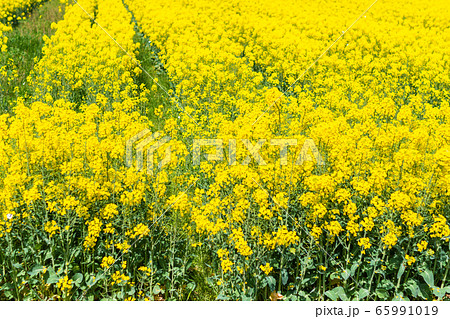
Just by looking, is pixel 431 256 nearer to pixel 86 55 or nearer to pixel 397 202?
pixel 397 202

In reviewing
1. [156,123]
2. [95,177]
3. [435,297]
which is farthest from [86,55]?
[435,297]

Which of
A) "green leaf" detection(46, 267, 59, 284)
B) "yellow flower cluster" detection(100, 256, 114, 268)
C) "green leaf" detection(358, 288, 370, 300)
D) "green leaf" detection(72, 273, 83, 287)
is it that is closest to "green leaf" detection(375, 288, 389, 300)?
"green leaf" detection(358, 288, 370, 300)

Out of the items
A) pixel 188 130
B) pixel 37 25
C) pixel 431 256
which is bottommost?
pixel 431 256

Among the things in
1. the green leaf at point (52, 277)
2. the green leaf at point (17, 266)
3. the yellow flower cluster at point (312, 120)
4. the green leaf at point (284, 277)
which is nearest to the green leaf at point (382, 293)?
the yellow flower cluster at point (312, 120)

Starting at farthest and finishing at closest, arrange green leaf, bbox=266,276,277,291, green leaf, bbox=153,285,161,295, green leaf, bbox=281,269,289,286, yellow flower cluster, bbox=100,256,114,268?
green leaf, bbox=153,285,161,295, green leaf, bbox=281,269,289,286, green leaf, bbox=266,276,277,291, yellow flower cluster, bbox=100,256,114,268

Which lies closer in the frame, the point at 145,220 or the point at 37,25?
the point at 145,220

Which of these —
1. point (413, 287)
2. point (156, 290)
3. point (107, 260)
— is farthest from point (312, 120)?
point (107, 260)

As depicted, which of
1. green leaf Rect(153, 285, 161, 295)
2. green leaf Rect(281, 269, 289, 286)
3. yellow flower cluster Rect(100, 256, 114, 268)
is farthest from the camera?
green leaf Rect(153, 285, 161, 295)

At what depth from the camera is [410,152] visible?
3906 mm

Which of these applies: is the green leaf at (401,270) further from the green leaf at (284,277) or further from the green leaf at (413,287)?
the green leaf at (284,277)

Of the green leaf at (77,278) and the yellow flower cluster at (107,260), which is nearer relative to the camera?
the yellow flower cluster at (107,260)

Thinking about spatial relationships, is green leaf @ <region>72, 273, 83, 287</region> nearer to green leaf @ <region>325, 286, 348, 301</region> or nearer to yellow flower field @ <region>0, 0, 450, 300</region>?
yellow flower field @ <region>0, 0, 450, 300</region>

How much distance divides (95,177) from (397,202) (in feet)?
9.72

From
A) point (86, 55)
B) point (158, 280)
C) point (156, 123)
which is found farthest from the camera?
point (86, 55)
